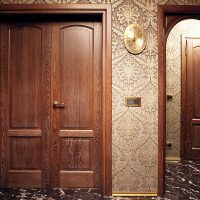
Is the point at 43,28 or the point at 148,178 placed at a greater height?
the point at 43,28

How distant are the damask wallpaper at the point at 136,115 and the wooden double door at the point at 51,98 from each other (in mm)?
314

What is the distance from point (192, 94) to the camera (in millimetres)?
4930

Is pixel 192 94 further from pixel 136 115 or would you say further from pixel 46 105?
pixel 46 105

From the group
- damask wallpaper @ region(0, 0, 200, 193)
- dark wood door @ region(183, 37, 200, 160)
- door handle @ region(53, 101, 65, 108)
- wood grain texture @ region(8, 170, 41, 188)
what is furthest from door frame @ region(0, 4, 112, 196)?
dark wood door @ region(183, 37, 200, 160)

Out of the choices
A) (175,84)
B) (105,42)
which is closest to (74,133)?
(105,42)

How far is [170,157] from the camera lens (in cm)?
489

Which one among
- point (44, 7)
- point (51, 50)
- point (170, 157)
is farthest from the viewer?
point (170, 157)

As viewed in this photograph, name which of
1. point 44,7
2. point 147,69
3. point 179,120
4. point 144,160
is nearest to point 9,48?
point 44,7

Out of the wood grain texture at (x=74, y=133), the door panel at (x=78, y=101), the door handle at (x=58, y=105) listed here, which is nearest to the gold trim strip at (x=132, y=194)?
the door panel at (x=78, y=101)

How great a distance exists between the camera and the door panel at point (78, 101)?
3.26m

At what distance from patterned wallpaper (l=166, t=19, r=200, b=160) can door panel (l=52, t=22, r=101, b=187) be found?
2070mm

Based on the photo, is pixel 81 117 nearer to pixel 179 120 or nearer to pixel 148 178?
pixel 148 178

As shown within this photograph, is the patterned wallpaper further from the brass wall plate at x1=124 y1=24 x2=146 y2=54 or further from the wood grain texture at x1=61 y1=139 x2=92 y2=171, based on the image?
the wood grain texture at x1=61 y1=139 x2=92 y2=171

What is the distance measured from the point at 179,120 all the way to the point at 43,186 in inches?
110
